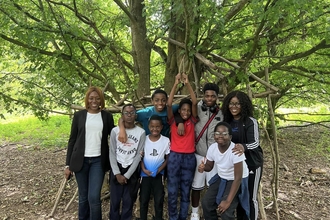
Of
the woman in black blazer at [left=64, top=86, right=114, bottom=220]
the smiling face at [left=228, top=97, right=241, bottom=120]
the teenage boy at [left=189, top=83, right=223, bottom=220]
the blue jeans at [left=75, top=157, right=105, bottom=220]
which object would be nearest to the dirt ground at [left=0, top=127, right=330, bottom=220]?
the blue jeans at [left=75, top=157, right=105, bottom=220]

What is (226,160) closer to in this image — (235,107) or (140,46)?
(235,107)

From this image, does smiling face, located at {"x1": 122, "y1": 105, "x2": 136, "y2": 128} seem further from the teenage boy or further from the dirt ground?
the dirt ground

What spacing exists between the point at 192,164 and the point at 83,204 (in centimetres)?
135

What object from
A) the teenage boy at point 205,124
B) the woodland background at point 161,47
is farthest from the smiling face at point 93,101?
the teenage boy at point 205,124

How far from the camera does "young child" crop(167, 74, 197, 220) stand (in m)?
3.33

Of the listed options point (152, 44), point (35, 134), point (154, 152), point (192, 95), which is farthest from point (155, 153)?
point (35, 134)

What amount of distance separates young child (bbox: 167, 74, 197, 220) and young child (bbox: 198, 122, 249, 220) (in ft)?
0.75

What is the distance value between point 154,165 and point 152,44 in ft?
6.93

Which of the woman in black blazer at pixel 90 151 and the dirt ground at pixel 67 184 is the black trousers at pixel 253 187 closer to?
the dirt ground at pixel 67 184

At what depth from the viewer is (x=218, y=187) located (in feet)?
10.1

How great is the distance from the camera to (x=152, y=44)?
4.64 m

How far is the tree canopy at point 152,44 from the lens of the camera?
341 cm

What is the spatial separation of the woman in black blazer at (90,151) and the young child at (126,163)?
111 mm

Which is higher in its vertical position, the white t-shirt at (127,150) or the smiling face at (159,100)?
the smiling face at (159,100)
